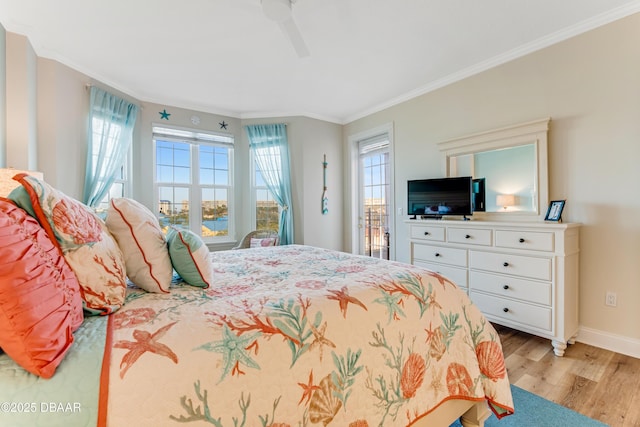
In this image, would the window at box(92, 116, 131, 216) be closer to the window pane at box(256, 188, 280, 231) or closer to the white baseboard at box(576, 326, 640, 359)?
the window pane at box(256, 188, 280, 231)

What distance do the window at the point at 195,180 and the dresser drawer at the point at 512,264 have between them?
345 centimetres

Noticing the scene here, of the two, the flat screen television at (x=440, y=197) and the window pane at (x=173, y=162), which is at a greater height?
the window pane at (x=173, y=162)

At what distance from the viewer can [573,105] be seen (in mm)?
2379

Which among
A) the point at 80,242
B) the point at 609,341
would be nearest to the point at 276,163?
the point at 80,242

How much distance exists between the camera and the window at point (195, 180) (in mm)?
3959

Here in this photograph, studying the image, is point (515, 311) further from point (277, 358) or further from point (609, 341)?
point (277, 358)

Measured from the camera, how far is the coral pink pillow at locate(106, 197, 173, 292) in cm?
113

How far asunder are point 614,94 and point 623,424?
2.28 meters

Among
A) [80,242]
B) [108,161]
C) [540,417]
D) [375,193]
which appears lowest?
[540,417]

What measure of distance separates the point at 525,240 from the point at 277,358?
236 cm

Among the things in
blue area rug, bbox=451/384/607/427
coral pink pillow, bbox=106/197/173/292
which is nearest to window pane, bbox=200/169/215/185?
coral pink pillow, bbox=106/197/173/292

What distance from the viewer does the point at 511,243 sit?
2.39m

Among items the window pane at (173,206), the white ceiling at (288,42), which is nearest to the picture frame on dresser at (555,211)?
the white ceiling at (288,42)

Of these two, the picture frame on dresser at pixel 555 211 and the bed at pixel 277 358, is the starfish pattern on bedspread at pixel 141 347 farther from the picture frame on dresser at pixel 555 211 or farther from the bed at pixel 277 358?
the picture frame on dresser at pixel 555 211
